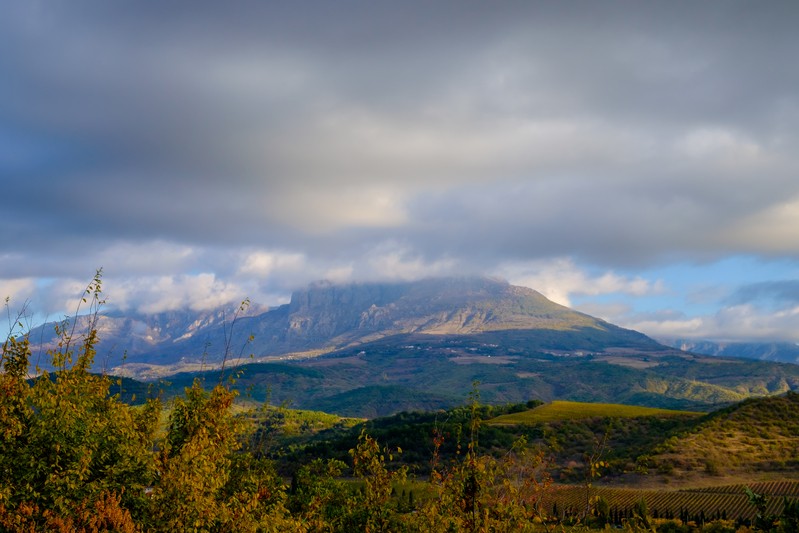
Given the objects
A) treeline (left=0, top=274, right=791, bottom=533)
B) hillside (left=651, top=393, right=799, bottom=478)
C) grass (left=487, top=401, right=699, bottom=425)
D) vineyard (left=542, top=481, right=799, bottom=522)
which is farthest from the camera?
grass (left=487, top=401, right=699, bottom=425)

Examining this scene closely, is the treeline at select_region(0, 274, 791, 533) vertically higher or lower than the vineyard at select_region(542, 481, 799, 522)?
higher

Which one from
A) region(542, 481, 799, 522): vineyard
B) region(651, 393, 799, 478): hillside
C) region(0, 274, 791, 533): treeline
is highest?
region(0, 274, 791, 533): treeline

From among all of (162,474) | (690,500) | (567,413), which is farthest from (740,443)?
(162,474)

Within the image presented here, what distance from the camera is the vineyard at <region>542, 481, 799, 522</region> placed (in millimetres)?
74250

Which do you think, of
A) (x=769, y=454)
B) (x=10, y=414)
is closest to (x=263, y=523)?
(x=10, y=414)

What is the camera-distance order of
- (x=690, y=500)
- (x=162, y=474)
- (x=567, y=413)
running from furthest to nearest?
(x=567, y=413), (x=690, y=500), (x=162, y=474)

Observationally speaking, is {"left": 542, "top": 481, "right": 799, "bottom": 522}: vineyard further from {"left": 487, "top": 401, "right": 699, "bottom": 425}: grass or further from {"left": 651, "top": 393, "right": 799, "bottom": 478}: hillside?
{"left": 487, "top": 401, "right": 699, "bottom": 425}: grass

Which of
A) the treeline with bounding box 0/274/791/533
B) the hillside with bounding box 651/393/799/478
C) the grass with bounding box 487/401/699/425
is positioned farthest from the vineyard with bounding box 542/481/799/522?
the grass with bounding box 487/401/699/425

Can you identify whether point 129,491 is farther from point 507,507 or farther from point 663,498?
point 663,498

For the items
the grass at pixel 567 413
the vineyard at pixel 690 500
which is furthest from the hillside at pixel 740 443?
the grass at pixel 567 413

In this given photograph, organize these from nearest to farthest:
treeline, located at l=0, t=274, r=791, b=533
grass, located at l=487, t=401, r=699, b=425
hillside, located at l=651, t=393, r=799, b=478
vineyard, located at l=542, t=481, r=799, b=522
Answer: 1. treeline, located at l=0, t=274, r=791, b=533
2. vineyard, located at l=542, t=481, r=799, b=522
3. hillside, located at l=651, t=393, r=799, b=478
4. grass, located at l=487, t=401, r=699, b=425

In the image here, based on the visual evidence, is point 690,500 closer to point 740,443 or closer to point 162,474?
point 740,443

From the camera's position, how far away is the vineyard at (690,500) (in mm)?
74250

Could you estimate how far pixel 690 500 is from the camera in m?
83.2
